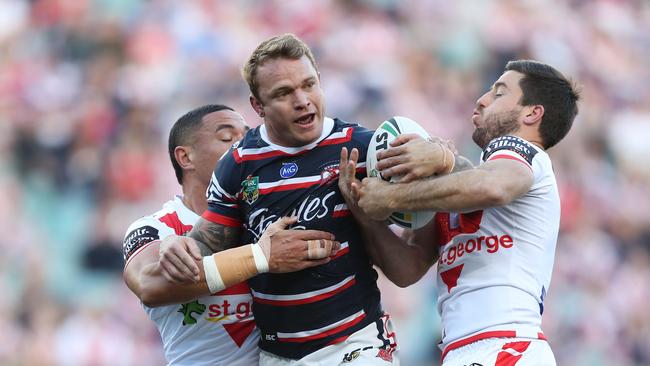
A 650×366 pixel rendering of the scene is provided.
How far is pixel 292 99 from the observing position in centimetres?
503

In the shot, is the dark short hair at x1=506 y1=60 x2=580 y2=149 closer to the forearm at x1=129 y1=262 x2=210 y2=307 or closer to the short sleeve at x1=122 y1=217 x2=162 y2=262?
the forearm at x1=129 y1=262 x2=210 y2=307

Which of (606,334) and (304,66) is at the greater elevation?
(304,66)

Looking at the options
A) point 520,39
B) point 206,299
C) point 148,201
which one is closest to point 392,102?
point 520,39

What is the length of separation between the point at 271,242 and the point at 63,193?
6967 mm

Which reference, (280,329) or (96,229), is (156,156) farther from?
(280,329)

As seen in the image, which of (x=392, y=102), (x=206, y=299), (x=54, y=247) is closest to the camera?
(x=206, y=299)

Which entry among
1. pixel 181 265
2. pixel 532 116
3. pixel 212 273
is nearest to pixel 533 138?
pixel 532 116

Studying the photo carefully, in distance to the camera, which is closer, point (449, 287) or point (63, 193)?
point (449, 287)

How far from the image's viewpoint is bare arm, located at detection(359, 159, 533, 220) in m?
4.59

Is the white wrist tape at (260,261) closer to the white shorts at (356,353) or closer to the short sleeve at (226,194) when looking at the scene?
the short sleeve at (226,194)

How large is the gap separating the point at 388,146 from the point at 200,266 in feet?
3.68

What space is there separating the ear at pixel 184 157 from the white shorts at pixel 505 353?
2.22 meters

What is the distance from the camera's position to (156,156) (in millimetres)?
11609

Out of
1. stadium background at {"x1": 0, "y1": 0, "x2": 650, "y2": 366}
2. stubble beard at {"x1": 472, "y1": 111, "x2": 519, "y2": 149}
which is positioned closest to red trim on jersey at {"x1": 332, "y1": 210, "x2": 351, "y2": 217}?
stubble beard at {"x1": 472, "y1": 111, "x2": 519, "y2": 149}
